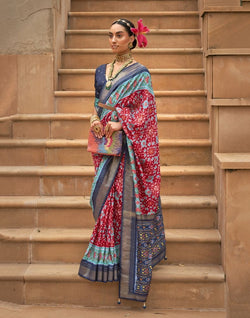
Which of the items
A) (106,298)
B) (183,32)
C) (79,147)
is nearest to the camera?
(106,298)

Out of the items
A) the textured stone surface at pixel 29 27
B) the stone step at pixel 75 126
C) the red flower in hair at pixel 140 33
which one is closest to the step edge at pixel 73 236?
the stone step at pixel 75 126

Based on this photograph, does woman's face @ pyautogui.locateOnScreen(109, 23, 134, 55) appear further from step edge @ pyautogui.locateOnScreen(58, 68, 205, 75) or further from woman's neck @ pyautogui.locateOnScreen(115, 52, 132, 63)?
step edge @ pyautogui.locateOnScreen(58, 68, 205, 75)

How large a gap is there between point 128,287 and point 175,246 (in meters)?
0.54

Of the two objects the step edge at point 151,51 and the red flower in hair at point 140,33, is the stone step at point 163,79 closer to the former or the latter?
the step edge at point 151,51

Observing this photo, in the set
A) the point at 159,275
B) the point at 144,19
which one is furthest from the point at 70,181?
the point at 144,19

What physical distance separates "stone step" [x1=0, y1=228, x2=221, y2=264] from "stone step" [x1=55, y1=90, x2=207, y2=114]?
1.44m

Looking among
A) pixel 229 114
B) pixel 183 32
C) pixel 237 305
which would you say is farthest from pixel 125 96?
pixel 183 32

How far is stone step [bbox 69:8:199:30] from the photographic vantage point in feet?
18.2

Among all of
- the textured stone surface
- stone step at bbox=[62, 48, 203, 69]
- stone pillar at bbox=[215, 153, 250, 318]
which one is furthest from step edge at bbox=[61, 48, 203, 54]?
stone pillar at bbox=[215, 153, 250, 318]

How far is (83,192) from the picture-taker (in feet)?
13.1

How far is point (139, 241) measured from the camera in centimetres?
327

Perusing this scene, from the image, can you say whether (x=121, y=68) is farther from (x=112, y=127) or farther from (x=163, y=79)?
(x=163, y=79)

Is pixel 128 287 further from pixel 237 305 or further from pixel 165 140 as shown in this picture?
pixel 165 140

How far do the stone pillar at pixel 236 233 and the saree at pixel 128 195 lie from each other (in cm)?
48
